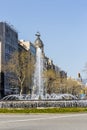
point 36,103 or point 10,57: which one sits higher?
point 10,57

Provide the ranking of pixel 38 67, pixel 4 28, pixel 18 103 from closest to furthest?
pixel 18 103, pixel 38 67, pixel 4 28

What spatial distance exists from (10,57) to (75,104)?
294ft

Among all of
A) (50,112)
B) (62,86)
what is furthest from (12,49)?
(50,112)

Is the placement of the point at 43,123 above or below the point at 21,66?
below

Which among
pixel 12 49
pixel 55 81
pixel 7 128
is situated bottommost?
pixel 7 128

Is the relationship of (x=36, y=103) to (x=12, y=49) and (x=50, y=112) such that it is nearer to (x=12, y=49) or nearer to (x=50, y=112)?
(x=50, y=112)

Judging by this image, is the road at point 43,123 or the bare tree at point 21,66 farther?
the bare tree at point 21,66

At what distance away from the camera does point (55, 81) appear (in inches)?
6181

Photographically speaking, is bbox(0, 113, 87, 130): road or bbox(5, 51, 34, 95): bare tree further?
bbox(5, 51, 34, 95): bare tree

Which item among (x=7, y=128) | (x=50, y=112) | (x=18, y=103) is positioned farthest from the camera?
(x=18, y=103)

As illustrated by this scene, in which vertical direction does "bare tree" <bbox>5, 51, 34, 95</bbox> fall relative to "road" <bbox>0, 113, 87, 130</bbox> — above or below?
above

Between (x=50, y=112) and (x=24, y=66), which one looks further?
(x=24, y=66)

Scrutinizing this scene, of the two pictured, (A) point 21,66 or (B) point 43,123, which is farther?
(A) point 21,66

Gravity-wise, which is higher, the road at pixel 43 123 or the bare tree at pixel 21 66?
the bare tree at pixel 21 66
